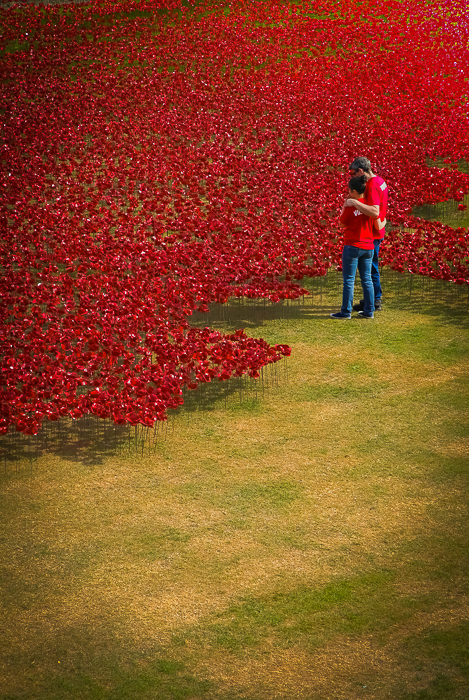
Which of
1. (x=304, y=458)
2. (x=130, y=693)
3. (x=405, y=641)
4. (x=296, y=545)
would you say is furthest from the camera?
(x=304, y=458)

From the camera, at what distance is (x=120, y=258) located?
1208 cm

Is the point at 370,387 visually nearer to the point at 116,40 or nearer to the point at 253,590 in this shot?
the point at 253,590

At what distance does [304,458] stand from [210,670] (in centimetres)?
306

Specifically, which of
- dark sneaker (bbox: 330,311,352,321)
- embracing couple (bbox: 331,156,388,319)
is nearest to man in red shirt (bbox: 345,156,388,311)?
embracing couple (bbox: 331,156,388,319)

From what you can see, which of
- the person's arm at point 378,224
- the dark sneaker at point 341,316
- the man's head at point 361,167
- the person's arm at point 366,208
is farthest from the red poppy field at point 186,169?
the man's head at point 361,167

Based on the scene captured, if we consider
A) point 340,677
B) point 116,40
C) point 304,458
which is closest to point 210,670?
point 340,677

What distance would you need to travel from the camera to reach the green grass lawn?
211 inches

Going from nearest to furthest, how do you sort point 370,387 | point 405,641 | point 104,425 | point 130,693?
point 130,693
point 405,641
point 104,425
point 370,387

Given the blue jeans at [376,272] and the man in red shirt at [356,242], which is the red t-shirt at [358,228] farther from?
the blue jeans at [376,272]

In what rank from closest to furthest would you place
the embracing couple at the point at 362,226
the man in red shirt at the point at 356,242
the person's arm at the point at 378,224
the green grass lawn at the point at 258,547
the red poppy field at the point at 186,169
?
the green grass lawn at the point at 258,547, the red poppy field at the point at 186,169, the embracing couple at the point at 362,226, the man in red shirt at the point at 356,242, the person's arm at the point at 378,224

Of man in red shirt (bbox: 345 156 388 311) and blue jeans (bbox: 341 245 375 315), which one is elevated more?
man in red shirt (bbox: 345 156 388 311)

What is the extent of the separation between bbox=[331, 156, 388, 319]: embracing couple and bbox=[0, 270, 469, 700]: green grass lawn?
175cm

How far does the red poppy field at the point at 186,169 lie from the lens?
966 centimetres

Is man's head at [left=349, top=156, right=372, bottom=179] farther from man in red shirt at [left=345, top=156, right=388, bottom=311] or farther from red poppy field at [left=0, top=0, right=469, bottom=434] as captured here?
red poppy field at [left=0, top=0, right=469, bottom=434]
